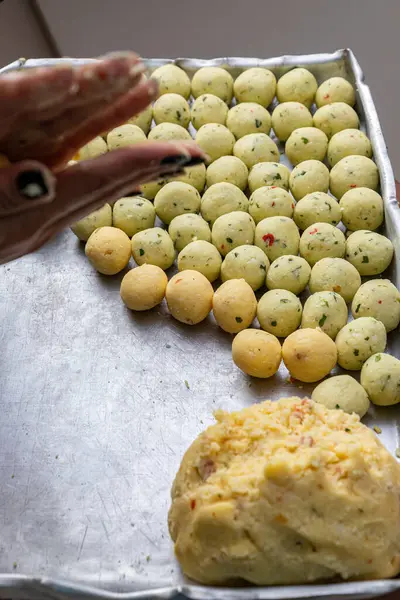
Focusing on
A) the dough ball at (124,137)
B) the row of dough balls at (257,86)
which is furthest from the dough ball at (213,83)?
the dough ball at (124,137)

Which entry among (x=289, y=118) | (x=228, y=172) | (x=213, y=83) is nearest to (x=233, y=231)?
(x=228, y=172)

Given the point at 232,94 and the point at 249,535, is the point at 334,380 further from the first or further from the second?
the point at 232,94

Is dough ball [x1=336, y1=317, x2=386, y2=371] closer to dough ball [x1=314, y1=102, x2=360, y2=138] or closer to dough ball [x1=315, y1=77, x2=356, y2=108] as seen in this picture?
dough ball [x1=314, y1=102, x2=360, y2=138]

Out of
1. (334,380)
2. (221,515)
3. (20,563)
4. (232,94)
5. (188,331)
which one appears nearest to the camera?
(221,515)

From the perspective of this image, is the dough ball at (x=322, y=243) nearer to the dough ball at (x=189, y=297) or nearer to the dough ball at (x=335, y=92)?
the dough ball at (x=189, y=297)

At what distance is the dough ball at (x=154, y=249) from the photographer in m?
1.49

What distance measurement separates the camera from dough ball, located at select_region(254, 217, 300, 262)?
1.47 metres

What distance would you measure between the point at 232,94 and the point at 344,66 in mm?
310

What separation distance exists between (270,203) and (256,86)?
1.34 ft

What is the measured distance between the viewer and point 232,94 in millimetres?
1812

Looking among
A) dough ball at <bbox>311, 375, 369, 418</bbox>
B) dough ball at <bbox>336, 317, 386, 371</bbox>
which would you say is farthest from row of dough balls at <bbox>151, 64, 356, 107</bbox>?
dough ball at <bbox>311, 375, 369, 418</bbox>

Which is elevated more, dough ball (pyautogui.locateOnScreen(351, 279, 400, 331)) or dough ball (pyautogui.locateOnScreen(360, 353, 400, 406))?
dough ball (pyautogui.locateOnScreen(351, 279, 400, 331))

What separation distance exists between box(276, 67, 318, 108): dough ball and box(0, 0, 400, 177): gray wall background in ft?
1.95

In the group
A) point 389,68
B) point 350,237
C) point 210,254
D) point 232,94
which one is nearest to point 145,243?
point 210,254
